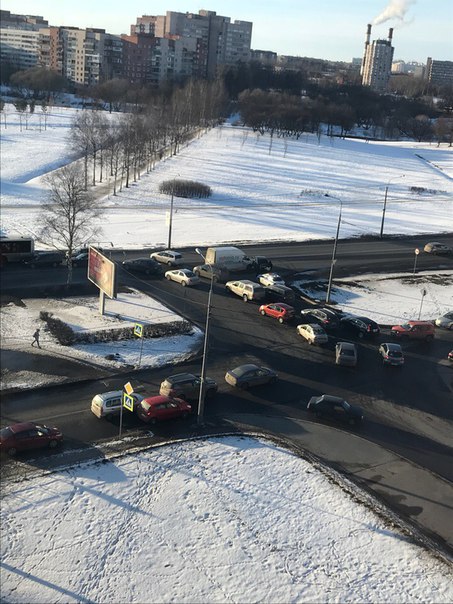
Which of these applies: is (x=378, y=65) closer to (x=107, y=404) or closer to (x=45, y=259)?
(x=45, y=259)

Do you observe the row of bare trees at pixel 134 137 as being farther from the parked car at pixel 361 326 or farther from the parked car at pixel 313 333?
the parked car at pixel 313 333

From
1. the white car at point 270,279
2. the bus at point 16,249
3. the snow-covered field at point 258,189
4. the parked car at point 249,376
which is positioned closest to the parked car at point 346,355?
the parked car at point 249,376

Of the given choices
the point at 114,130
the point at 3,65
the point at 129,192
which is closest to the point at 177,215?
the point at 129,192

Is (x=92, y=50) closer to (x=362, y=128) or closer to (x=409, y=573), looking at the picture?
(x=362, y=128)

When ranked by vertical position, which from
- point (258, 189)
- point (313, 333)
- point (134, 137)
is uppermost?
point (134, 137)

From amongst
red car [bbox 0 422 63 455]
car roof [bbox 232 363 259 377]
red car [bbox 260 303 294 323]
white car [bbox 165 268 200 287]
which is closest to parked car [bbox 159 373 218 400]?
car roof [bbox 232 363 259 377]

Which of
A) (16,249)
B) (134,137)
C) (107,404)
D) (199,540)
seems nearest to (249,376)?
(107,404)

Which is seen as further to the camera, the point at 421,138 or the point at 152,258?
the point at 421,138
